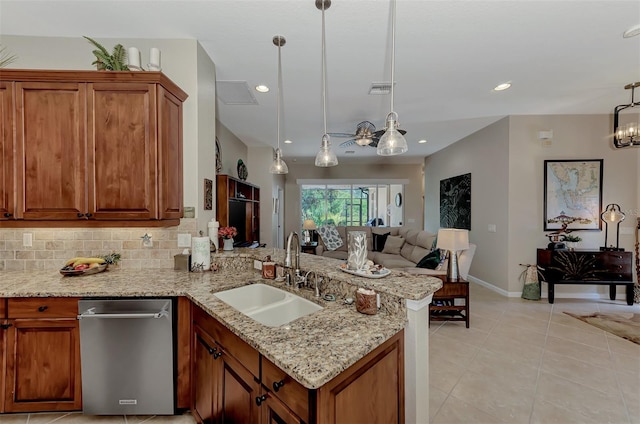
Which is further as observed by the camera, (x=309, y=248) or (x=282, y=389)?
(x=309, y=248)

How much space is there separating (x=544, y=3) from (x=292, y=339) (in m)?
2.77

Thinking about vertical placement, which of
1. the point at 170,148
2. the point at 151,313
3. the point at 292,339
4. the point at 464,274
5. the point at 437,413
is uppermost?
the point at 170,148

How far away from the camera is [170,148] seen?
6.68 feet

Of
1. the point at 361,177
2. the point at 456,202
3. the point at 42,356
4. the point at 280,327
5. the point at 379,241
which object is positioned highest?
the point at 361,177

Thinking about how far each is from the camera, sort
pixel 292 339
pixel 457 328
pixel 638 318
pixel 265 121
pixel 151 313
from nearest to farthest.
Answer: pixel 292 339 → pixel 151 313 → pixel 457 328 → pixel 638 318 → pixel 265 121

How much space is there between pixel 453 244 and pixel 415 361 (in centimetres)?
217

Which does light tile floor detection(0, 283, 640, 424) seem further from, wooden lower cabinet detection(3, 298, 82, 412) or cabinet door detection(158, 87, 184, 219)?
cabinet door detection(158, 87, 184, 219)

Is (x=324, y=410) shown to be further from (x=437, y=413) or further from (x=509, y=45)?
(x=509, y=45)

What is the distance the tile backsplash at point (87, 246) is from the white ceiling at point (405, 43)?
1.61 m

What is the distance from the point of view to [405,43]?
7.61ft

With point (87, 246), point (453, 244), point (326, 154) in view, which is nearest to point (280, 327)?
point (326, 154)

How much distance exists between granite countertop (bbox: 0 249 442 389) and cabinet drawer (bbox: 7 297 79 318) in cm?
5

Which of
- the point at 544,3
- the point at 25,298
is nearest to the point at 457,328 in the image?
the point at 544,3

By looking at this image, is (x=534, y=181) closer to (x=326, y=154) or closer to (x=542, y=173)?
(x=542, y=173)
